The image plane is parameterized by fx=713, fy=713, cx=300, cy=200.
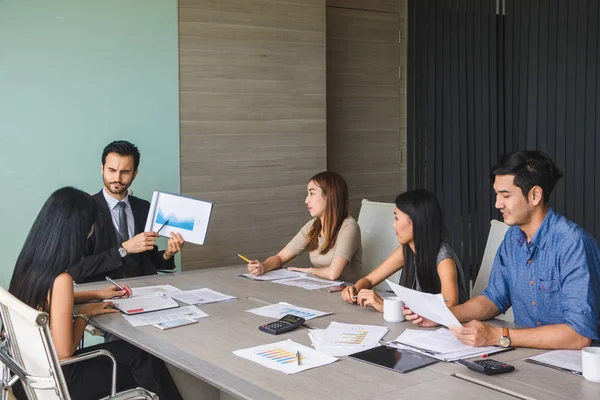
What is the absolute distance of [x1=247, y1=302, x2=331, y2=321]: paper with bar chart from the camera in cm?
275

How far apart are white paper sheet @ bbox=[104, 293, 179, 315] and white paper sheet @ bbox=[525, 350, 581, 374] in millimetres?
1470

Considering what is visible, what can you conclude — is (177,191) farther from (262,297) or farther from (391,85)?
(391,85)

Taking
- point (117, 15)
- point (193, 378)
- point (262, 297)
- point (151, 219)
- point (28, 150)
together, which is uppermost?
point (117, 15)

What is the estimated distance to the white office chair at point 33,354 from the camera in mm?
1977

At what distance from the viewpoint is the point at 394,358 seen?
2.19 meters

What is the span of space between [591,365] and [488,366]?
0.90 feet

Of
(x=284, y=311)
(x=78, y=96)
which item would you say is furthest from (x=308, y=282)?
(x=78, y=96)

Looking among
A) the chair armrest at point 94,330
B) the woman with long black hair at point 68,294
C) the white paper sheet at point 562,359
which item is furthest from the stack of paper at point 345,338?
the chair armrest at point 94,330

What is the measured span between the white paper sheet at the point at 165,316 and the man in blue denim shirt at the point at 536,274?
831 mm

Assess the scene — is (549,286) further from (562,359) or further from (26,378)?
(26,378)

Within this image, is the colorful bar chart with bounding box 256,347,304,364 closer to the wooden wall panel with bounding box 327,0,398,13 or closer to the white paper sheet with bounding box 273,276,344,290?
the white paper sheet with bounding box 273,276,344,290

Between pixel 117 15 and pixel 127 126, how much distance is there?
68 centimetres

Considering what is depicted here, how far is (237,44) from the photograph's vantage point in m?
4.88

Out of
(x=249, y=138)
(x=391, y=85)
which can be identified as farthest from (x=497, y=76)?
(x=249, y=138)
